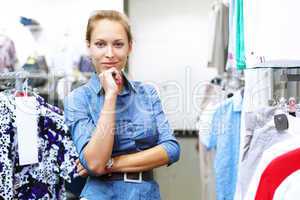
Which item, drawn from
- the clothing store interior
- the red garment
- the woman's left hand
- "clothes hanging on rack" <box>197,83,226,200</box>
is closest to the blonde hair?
the clothing store interior

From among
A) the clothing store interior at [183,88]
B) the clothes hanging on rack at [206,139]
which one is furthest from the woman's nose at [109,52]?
the clothes hanging on rack at [206,139]

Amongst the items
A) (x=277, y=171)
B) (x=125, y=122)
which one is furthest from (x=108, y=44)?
(x=277, y=171)

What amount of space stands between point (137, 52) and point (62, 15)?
424mm

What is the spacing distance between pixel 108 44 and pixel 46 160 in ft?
1.27

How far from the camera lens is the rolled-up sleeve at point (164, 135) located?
1.12 meters

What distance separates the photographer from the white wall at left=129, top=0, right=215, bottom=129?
211 cm

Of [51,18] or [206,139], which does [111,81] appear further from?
[51,18]

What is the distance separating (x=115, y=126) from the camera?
1064 millimetres

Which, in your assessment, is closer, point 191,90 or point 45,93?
point 45,93

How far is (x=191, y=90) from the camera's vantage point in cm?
213

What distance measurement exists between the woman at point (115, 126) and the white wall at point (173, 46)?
3.07 feet

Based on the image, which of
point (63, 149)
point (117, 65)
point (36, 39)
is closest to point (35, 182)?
point (63, 149)

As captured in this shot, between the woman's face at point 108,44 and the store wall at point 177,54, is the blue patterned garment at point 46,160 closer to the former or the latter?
the woman's face at point 108,44

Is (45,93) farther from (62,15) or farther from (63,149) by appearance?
(63,149)
